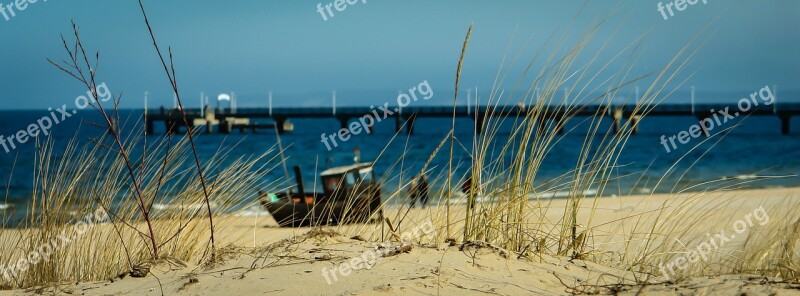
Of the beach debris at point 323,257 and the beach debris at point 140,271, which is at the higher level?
the beach debris at point 323,257

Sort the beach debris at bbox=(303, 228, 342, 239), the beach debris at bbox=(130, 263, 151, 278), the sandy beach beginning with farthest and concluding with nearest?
the beach debris at bbox=(303, 228, 342, 239), the beach debris at bbox=(130, 263, 151, 278), the sandy beach

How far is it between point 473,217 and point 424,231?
0.98ft

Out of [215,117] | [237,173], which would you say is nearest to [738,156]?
[215,117]

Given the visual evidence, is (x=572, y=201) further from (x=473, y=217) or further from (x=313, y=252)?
(x=313, y=252)

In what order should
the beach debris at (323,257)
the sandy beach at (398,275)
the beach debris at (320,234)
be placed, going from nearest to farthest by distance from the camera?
the sandy beach at (398,275) < the beach debris at (323,257) < the beach debris at (320,234)

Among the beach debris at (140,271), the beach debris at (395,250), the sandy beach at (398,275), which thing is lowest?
the beach debris at (140,271)

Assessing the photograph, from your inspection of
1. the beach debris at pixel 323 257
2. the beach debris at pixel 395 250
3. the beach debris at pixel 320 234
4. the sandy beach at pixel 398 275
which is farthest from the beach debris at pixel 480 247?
the beach debris at pixel 320 234

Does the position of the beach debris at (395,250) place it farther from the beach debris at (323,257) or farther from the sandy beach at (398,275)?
the beach debris at (323,257)

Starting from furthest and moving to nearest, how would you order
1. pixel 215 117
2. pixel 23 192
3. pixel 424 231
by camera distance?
pixel 215 117 → pixel 23 192 → pixel 424 231

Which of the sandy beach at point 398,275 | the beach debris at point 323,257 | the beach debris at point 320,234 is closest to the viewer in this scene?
the sandy beach at point 398,275

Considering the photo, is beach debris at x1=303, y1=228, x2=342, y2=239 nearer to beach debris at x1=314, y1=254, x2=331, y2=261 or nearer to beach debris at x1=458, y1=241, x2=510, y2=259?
beach debris at x1=314, y1=254, x2=331, y2=261

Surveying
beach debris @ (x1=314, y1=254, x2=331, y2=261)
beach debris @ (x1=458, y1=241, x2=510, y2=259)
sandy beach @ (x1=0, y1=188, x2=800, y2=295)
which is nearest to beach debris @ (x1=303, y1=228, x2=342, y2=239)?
sandy beach @ (x1=0, y1=188, x2=800, y2=295)

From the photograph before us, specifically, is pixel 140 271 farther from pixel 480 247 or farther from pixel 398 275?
pixel 480 247

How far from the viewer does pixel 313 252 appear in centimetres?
314
